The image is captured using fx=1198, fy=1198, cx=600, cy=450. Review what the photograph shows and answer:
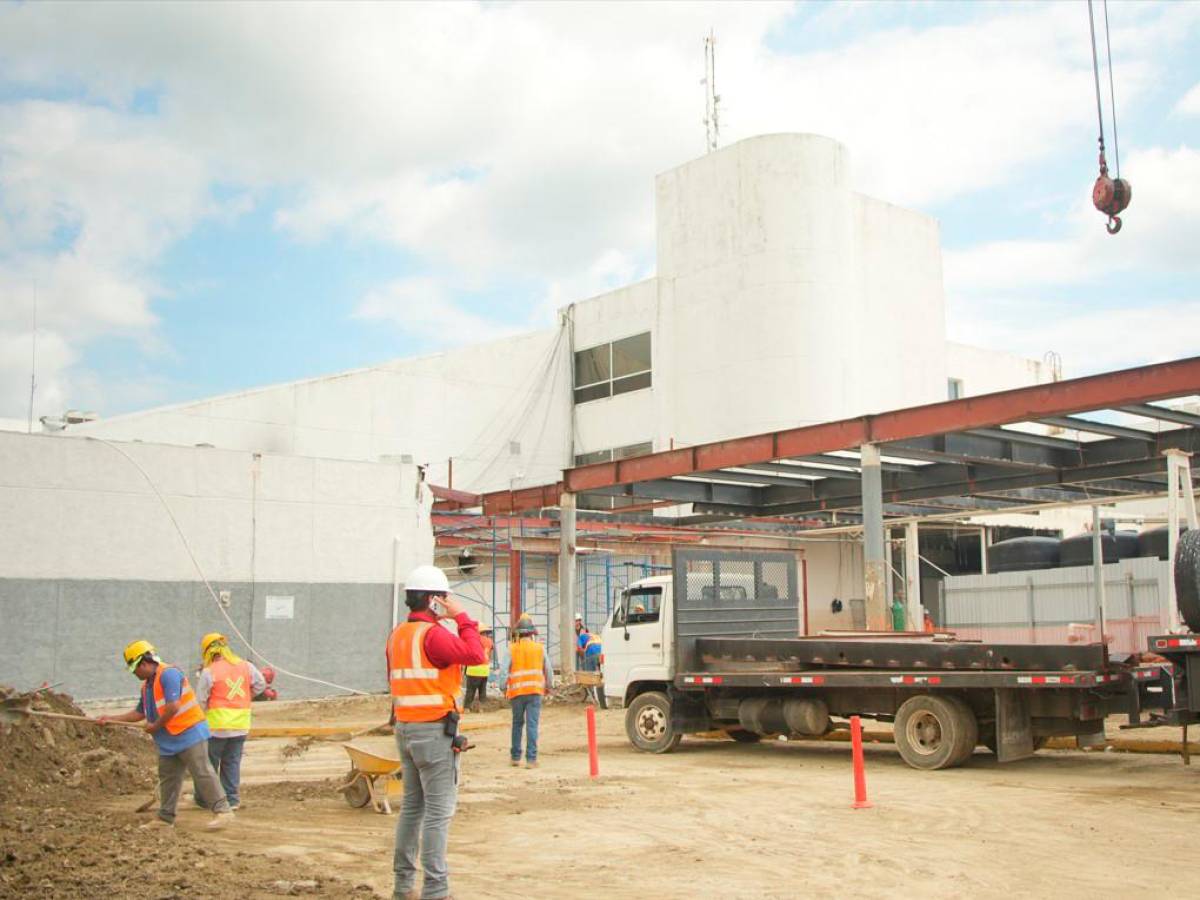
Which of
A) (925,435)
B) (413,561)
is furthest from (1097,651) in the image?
(413,561)

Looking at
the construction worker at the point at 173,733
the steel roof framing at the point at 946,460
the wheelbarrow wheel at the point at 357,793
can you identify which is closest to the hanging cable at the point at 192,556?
the steel roof framing at the point at 946,460

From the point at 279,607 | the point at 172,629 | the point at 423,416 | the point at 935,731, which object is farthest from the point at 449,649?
the point at 423,416

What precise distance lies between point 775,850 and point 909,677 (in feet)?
17.4

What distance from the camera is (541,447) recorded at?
39.2 metres

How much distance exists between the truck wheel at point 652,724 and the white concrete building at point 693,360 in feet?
57.7

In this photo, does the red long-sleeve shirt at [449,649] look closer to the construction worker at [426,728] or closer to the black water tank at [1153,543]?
the construction worker at [426,728]

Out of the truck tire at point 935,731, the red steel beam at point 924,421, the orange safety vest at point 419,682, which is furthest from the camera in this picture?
the red steel beam at point 924,421

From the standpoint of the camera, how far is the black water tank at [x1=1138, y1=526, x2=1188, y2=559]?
31.2 metres

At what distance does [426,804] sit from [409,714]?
53 centimetres

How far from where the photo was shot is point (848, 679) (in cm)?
1452

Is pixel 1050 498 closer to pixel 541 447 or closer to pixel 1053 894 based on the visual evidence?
pixel 541 447

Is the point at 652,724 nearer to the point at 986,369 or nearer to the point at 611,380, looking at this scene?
the point at 611,380

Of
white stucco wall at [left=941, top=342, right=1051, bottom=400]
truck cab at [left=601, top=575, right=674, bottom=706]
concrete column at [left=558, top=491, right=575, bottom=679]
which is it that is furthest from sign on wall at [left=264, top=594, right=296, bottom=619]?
white stucco wall at [left=941, top=342, right=1051, bottom=400]

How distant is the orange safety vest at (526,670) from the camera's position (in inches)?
567
